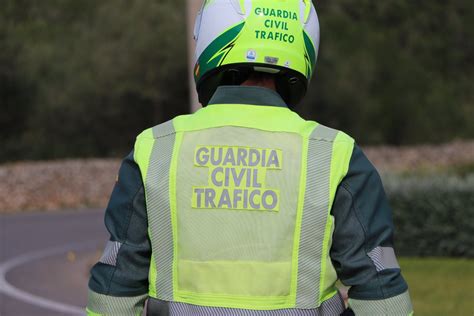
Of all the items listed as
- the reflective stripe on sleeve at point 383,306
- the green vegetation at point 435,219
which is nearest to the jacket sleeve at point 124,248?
the reflective stripe on sleeve at point 383,306

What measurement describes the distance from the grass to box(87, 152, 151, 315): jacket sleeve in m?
6.60

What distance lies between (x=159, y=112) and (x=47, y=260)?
67.4 ft

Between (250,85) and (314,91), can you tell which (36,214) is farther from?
(250,85)

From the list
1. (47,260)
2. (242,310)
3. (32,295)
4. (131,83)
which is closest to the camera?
(242,310)

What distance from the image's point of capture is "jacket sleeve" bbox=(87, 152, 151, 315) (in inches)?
103

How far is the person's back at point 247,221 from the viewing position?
8.33ft

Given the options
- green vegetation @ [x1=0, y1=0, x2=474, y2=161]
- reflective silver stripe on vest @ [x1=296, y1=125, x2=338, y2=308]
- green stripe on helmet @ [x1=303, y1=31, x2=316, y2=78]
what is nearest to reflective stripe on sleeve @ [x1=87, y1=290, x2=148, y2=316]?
reflective silver stripe on vest @ [x1=296, y1=125, x2=338, y2=308]

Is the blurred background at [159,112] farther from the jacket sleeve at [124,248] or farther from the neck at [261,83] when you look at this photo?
the jacket sleeve at [124,248]

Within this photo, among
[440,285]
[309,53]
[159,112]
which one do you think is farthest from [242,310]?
[159,112]

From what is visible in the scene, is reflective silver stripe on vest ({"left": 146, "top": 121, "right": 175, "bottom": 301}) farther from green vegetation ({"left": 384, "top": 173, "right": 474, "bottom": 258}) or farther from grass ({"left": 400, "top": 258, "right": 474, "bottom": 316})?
green vegetation ({"left": 384, "top": 173, "right": 474, "bottom": 258})

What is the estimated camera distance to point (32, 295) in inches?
436

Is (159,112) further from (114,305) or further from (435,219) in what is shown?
(114,305)

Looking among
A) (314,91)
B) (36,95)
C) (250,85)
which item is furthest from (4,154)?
(250,85)

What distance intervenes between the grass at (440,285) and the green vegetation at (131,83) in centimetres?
2203
